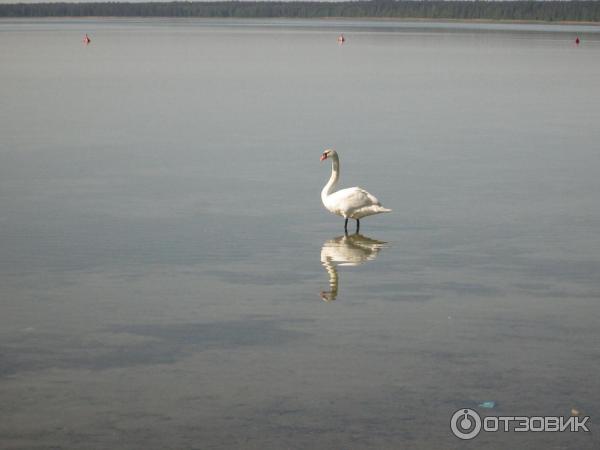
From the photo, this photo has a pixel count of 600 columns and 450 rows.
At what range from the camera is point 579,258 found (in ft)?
39.9

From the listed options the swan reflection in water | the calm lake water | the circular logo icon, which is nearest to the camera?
the circular logo icon

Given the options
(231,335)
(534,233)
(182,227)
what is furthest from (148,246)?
(534,233)

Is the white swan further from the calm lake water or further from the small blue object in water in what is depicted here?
the small blue object in water

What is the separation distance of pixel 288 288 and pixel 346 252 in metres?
1.83

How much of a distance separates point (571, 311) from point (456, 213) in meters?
4.88

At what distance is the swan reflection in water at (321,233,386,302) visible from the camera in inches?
461

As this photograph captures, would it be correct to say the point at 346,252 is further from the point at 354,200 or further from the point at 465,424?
the point at 465,424

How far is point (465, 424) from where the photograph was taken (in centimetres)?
736

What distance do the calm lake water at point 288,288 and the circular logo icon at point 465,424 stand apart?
0.09 m

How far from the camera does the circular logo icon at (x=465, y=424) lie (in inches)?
284

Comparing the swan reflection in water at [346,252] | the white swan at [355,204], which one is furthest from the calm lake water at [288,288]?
the white swan at [355,204]

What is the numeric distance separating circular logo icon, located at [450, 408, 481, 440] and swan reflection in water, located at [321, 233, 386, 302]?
352 centimetres

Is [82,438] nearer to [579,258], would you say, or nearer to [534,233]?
[579,258]

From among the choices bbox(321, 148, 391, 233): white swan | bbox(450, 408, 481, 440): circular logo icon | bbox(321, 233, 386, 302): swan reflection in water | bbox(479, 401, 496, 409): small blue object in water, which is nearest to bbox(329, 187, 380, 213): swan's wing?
bbox(321, 148, 391, 233): white swan
